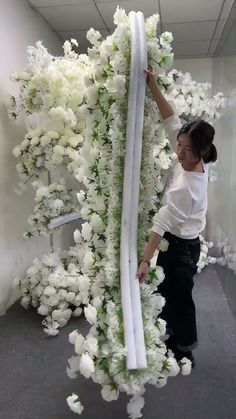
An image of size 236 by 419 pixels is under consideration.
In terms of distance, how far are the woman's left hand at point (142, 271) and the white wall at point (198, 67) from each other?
3453 mm

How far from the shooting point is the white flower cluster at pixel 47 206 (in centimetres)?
259

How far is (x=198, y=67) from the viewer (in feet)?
14.0

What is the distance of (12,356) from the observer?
2180 mm

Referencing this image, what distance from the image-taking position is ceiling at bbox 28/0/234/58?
9.55 feet

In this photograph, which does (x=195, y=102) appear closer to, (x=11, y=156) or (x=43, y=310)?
(x=11, y=156)

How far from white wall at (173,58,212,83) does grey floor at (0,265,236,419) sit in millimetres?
2818

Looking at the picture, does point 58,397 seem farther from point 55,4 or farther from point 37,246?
point 55,4

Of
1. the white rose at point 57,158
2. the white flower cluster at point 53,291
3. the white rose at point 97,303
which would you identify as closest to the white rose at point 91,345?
the white rose at point 97,303

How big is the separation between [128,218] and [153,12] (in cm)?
248

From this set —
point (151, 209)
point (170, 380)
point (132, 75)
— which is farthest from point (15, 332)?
point (132, 75)

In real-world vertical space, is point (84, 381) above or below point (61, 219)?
below

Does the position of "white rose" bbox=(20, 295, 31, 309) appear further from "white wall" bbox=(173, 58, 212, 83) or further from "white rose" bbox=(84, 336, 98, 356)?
"white wall" bbox=(173, 58, 212, 83)

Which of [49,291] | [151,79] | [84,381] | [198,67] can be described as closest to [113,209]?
[151,79]

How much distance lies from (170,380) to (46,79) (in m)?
1.95
